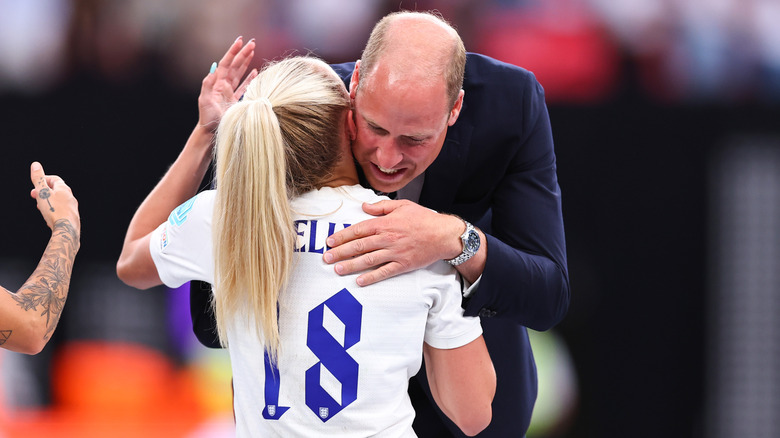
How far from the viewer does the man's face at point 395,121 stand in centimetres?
179

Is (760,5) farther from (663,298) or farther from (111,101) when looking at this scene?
(111,101)

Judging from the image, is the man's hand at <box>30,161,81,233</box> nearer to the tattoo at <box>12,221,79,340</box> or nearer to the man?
the tattoo at <box>12,221,79,340</box>

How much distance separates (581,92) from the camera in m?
4.24

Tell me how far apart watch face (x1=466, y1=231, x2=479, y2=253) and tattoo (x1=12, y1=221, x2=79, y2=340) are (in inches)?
37.8

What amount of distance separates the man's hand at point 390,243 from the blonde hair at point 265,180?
106 mm

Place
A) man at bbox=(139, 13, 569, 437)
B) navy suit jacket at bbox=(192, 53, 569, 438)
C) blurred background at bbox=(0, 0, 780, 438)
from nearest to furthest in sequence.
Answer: man at bbox=(139, 13, 569, 437), navy suit jacket at bbox=(192, 53, 569, 438), blurred background at bbox=(0, 0, 780, 438)

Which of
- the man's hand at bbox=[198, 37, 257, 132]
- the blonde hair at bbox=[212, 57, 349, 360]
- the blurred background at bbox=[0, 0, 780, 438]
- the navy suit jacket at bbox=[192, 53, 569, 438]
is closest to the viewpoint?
the blonde hair at bbox=[212, 57, 349, 360]

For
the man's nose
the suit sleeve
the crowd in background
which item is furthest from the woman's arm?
the crowd in background

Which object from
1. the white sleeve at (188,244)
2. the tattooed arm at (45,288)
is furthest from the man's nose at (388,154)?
the tattooed arm at (45,288)

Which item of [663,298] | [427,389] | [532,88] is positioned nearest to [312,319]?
[427,389]

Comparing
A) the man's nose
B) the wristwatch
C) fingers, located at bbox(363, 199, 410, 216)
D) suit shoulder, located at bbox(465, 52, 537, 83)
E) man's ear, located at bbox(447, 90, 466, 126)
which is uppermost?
suit shoulder, located at bbox(465, 52, 537, 83)

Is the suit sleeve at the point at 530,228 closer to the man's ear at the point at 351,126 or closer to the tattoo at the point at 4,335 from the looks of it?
the man's ear at the point at 351,126

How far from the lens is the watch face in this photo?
1.83 m

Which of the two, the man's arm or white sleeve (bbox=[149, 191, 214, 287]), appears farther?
the man's arm
